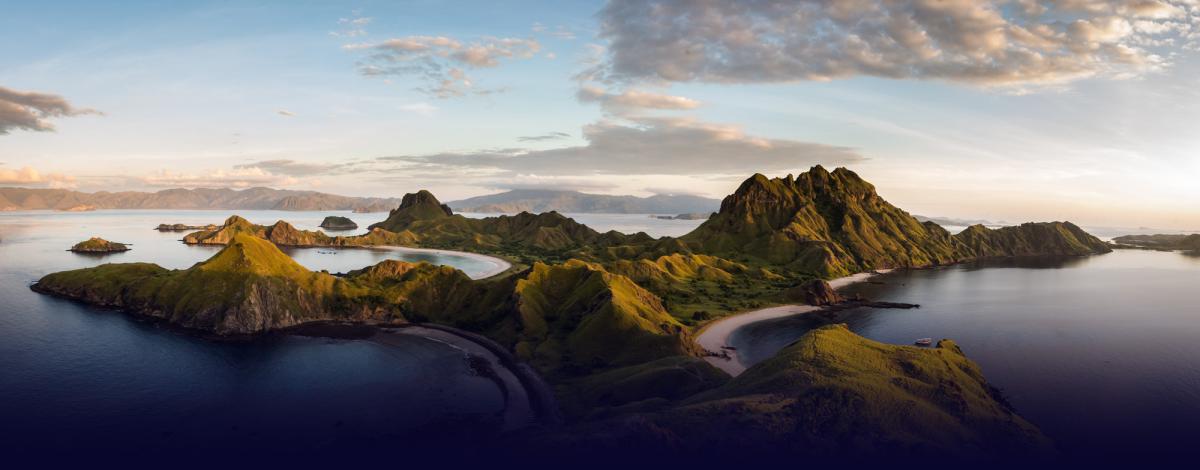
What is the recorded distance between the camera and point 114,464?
272 ft

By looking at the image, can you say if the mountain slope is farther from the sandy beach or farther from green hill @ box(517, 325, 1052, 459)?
green hill @ box(517, 325, 1052, 459)

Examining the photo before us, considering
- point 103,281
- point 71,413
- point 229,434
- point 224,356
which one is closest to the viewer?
point 229,434

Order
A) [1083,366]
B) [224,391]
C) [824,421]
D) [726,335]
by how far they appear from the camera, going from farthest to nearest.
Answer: [726,335], [1083,366], [224,391], [824,421]

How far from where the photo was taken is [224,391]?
113062 millimetres

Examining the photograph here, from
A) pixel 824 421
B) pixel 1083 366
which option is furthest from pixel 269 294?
pixel 1083 366

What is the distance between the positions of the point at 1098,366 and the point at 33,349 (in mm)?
259906

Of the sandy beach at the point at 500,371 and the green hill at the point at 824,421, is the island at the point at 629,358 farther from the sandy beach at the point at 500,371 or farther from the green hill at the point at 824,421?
the sandy beach at the point at 500,371

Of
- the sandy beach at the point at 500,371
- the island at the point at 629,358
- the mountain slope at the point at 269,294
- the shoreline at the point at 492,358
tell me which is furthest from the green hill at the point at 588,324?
the mountain slope at the point at 269,294

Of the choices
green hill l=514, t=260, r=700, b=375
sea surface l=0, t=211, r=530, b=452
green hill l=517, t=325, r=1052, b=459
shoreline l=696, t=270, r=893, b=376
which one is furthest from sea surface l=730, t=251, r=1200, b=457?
sea surface l=0, t=211, r=530, b=452

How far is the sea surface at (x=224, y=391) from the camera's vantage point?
92.5 meters

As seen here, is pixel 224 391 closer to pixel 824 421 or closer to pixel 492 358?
pixel 492 358

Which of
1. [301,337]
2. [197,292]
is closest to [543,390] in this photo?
[301,337]

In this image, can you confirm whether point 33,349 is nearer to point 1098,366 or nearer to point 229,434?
point 229,434

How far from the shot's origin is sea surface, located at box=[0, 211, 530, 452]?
303 feet
